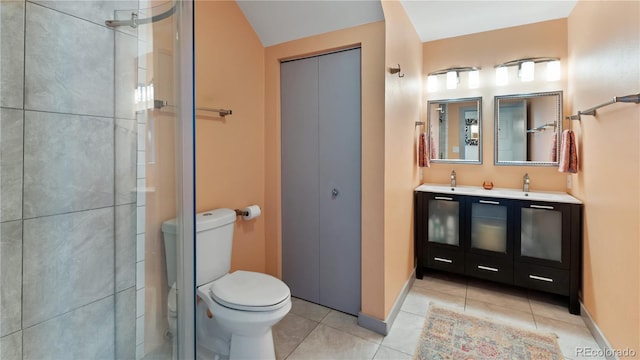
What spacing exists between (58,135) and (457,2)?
2605 mm

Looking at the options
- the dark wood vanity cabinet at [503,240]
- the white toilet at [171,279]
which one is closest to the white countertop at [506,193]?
the dark wood vanity cabinet at [503,240]

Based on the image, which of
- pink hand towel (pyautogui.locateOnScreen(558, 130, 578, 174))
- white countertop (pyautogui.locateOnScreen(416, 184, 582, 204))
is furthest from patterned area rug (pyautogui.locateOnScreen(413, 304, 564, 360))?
pink hand towel (pyautogui.locateOnScreen(558, 130, 578, 174))

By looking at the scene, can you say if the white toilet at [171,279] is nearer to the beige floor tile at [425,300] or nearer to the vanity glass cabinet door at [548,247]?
the beige floor tile at [425,300]

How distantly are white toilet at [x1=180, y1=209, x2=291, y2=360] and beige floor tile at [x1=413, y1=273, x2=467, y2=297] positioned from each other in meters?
1.61

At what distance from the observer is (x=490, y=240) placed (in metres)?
2.61

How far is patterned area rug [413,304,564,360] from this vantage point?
1.76 metres

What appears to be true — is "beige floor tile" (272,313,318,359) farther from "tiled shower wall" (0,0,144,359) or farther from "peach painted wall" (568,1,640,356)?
"peach painted wall" (568,1,640,356)

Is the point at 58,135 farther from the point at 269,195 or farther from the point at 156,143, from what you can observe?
the point at 269,195

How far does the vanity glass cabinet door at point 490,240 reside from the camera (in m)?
2.51

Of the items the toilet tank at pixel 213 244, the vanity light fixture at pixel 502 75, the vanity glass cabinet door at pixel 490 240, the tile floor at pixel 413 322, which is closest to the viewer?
the toilet tank at pixel 213 244

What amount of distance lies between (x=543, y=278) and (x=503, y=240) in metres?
0.38

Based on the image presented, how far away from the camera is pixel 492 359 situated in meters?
1.73

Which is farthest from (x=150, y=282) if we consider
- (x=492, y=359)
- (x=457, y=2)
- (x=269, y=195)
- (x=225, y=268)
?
(x=457, y=2)

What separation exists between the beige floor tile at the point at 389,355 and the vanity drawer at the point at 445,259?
3.87ft
